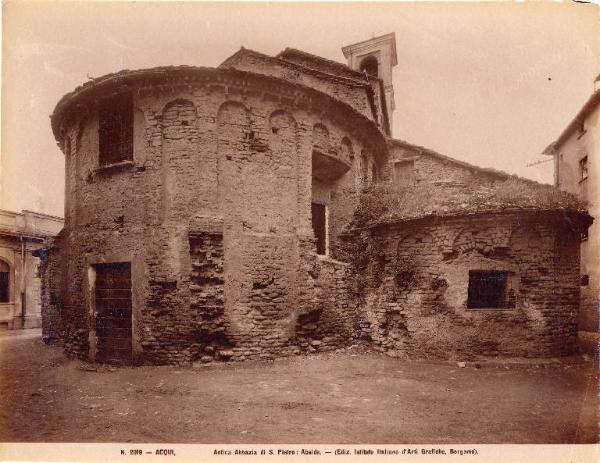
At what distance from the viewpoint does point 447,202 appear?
1036cm

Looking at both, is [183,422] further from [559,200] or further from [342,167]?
[559,200]

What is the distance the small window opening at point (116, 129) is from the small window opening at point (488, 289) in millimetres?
9662

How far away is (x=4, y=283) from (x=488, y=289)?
2155 centimetres

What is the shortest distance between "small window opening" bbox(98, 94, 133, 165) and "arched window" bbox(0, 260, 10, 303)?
503 inches

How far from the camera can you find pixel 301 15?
6672 millimetres

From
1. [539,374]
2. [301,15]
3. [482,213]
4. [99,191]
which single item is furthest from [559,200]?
[99,191]

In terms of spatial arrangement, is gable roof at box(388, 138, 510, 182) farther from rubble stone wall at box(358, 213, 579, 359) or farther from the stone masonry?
the stone masonry

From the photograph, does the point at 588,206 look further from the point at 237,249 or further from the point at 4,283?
the point at 4,283

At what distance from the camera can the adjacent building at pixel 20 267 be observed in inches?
707

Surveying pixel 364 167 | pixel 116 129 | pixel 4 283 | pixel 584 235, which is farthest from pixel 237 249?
pixel 4 283

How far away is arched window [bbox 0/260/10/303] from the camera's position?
18.0 meters

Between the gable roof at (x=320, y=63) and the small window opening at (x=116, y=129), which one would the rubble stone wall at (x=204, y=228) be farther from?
the gable roof at (x=320, y=63)

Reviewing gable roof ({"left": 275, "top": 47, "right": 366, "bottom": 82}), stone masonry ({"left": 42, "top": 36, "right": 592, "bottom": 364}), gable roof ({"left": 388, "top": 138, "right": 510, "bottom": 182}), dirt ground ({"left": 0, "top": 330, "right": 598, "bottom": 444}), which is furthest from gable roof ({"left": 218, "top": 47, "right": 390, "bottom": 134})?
dirt ground ({"left": 0, "top": 330, "right": 598, "bottom": 444})

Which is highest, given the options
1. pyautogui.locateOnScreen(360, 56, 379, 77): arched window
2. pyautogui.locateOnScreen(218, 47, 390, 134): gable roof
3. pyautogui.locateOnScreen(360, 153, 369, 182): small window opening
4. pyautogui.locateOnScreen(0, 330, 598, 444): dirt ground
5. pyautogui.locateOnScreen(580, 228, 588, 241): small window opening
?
pyautogui.locateOnScreen(360, 56, 379, 77): arched window
